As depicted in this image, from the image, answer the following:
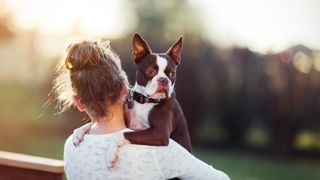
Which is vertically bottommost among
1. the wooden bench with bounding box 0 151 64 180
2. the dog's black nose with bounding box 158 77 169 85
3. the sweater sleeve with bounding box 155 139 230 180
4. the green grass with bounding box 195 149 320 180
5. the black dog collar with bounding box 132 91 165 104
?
the green grass with bounding box 195 149 320 180

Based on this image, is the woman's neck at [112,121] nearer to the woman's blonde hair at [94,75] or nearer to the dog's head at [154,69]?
the woman's blonde hair at [94,75]

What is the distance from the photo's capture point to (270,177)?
25.5 feet

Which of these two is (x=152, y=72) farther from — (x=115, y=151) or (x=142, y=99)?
(x=115, y=151)

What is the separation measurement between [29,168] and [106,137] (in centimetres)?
80

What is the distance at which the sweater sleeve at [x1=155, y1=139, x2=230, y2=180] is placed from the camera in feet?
5.67

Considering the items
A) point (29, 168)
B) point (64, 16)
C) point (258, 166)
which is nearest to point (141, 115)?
point (29, 168)

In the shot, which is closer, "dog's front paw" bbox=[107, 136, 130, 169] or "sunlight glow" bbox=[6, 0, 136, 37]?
"dog's front paw" bbox=[107, 136, 130, 169]

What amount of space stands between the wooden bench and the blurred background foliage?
17.3 ft

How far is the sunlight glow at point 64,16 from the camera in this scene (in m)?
10.9

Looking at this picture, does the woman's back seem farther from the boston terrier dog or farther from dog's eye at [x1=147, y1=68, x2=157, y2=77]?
dog's eye at [x1=147, y1=68, x2=157, y2=77]

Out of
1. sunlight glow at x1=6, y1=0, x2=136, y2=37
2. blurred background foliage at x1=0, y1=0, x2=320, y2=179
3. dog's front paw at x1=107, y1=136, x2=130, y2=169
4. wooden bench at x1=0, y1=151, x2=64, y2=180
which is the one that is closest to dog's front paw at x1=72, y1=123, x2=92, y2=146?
dog's front paw at x1=107, y1=136, x2=130, y2=169

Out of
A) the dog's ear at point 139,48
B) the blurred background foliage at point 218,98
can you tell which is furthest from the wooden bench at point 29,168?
the blurred background foliage at point 218,98

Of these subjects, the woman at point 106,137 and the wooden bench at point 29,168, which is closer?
the woman at point 106,137

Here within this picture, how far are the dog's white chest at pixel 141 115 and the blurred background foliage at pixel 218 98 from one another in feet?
18.4
